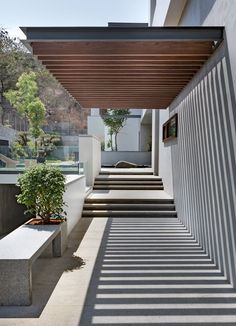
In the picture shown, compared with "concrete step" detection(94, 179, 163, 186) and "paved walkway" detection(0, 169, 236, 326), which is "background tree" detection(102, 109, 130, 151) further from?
"paved walkway" detection(0, 169, 236, 326)

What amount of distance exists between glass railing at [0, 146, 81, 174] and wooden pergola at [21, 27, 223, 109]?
343 cm

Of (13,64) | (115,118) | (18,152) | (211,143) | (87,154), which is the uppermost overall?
(13,64)

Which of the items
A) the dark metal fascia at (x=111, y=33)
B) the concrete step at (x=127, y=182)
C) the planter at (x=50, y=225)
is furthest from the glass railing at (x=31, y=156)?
the dark metal fascia at (x=111, y=33)

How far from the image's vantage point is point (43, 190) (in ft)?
14.6

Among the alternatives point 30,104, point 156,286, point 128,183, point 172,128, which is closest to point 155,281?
point 156,286

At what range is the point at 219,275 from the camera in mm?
3949

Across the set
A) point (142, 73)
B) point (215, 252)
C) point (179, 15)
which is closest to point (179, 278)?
point (215, 252)

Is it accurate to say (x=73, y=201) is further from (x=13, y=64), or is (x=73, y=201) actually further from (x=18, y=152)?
(x=13, y=64)

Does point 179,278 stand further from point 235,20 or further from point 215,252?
point 235,20

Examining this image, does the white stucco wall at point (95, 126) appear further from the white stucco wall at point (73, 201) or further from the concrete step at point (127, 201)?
the white stucco wall at point (73, 201)

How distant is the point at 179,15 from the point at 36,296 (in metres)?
6.67

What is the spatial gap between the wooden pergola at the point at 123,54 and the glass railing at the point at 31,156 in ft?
11.2

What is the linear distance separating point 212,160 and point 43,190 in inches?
100

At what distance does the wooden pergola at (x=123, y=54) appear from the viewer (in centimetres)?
384
